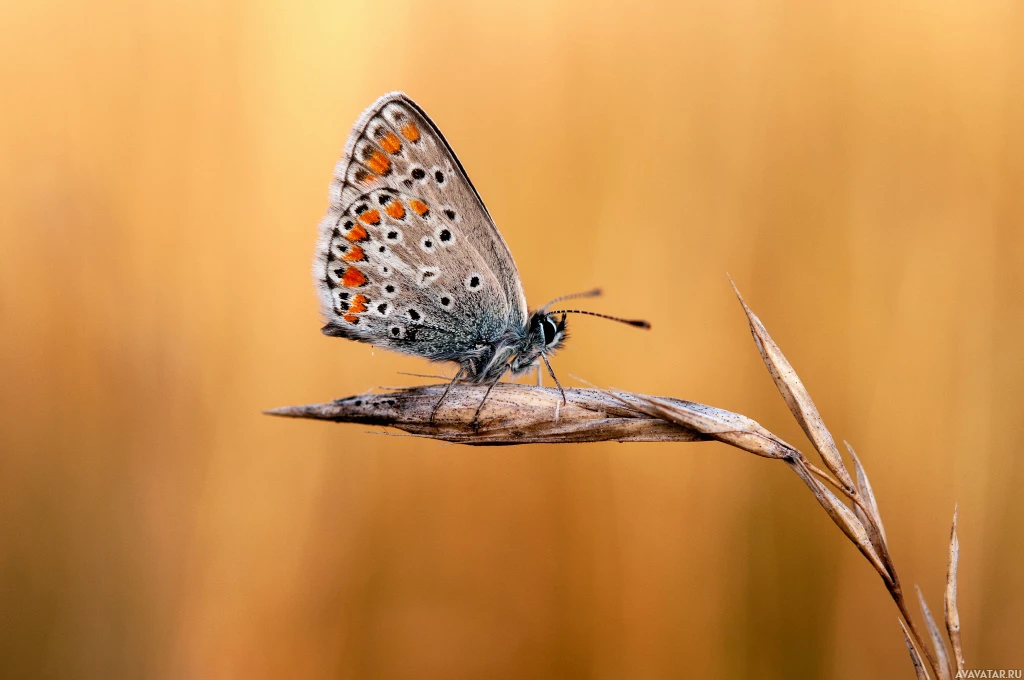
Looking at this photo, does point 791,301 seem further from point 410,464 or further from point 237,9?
point 237,9

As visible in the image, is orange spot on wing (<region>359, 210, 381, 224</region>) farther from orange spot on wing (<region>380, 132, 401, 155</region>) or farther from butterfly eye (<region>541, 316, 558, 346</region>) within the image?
butterfly eye (<region>541, 316, 558, 346</region>)

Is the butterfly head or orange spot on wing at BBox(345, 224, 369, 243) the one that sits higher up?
orange spot on wing at BBox(345, 224, 369, 243)

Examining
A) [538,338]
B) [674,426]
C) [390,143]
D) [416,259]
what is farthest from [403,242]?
[674,426]

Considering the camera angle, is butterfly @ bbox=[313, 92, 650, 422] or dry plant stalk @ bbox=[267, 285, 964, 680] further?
butterfly @ bbox=[313, 92, 650, 422]

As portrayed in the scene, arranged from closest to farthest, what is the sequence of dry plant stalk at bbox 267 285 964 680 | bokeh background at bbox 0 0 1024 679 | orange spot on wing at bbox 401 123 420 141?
1. dry plant stalk at bbox 267 285 964 680
2. orange spot on wing at bbox 401 123 420 141
3. bokeh background at bbox 0 0 1024 679

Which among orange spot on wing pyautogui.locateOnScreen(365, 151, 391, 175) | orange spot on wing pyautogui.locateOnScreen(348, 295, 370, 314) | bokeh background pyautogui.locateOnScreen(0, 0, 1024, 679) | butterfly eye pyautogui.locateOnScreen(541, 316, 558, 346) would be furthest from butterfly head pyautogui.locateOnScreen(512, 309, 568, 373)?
bokeh background pyautogui.locateOnScreen(0, 0, 1024, 679)

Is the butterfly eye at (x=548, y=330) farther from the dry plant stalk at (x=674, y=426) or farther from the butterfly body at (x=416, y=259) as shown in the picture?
the dry plant stalk at (x=674, y=426)

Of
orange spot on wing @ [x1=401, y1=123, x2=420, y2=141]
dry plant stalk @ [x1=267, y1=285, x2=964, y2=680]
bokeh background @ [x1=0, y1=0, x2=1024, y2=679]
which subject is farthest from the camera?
bokeh background @ [x1=0, y1=0, x2=1024, y2=679]

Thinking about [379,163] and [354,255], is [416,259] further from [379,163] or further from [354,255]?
[379,163]
